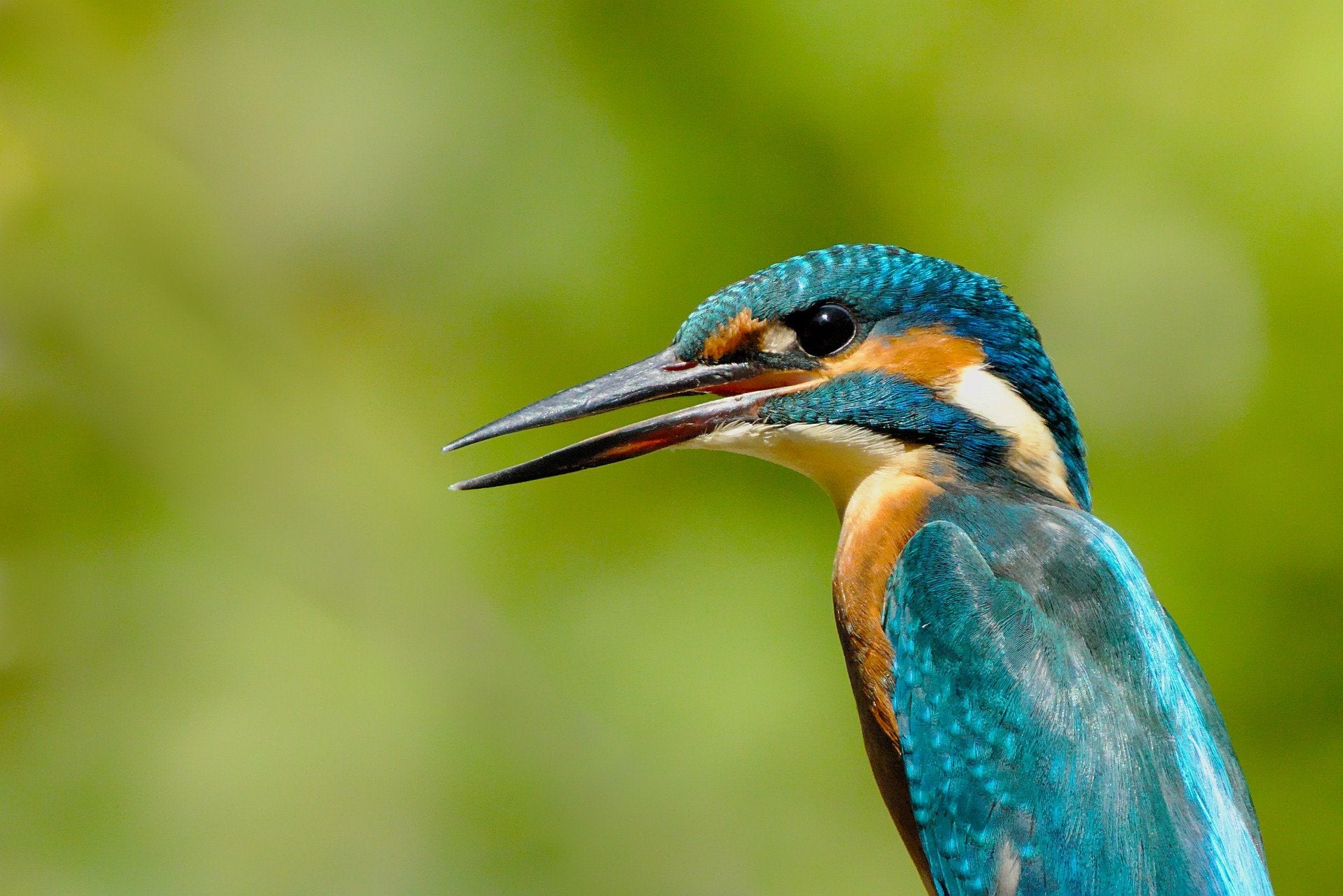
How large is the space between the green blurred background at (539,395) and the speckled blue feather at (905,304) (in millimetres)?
1585

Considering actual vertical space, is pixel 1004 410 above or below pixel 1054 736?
above

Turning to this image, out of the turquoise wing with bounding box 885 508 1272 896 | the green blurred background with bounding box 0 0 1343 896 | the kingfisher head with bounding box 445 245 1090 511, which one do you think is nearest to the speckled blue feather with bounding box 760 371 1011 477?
the kingfisher head with bounding box 445 245 1090 511

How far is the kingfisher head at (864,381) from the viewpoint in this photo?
5.07 feet

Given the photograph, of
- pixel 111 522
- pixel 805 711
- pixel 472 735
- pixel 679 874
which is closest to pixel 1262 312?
pixel 805 711

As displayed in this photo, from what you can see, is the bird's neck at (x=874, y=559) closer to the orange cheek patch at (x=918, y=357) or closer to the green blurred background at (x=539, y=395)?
the orange cheek patch at (x=918, y=357)

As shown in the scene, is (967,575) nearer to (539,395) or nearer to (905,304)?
(905,304)

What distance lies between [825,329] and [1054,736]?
1.87 ft

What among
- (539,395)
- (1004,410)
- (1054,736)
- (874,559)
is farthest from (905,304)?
(539,395)

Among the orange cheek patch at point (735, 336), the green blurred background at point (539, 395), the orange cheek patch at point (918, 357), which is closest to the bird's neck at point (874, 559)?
the orange cheek patch at point (918, 357)

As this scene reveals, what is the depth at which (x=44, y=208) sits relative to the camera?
11.1 ft

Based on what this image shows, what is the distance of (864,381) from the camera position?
5.05 ft

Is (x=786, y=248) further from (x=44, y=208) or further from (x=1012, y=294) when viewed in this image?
(x=44, y=208)

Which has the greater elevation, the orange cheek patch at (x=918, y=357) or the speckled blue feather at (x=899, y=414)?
the orange cheek patch at (x=918, y=357)

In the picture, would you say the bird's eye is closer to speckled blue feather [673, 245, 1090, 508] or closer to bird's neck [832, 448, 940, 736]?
speckled blue feather [673, 245, 1090, 508]
